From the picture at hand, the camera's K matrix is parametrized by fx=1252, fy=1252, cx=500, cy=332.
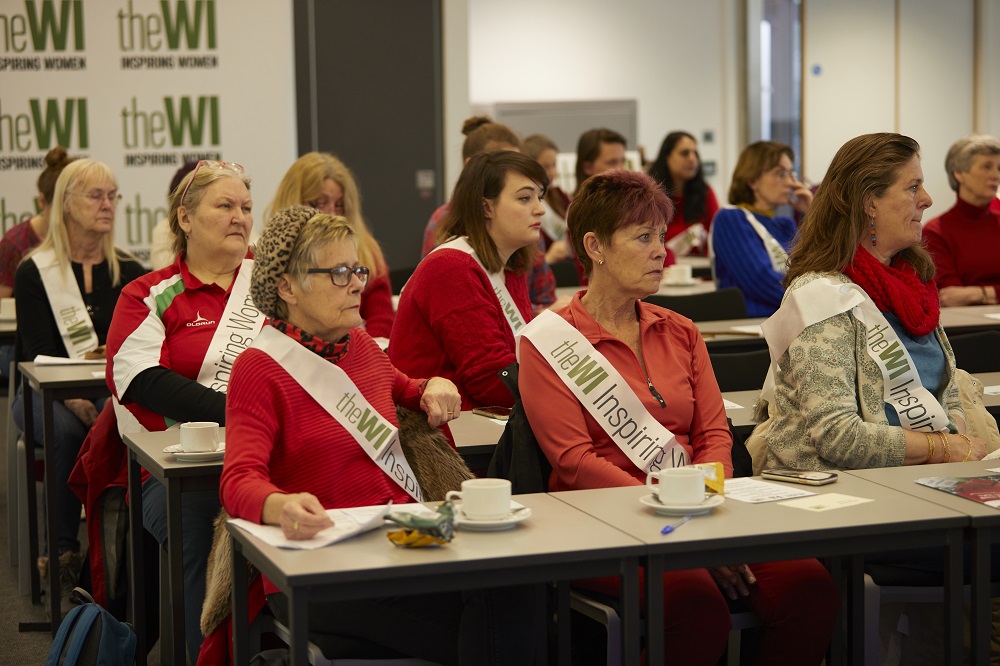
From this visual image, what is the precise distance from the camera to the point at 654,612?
191 centimetres

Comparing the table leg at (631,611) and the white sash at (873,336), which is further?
the white sash at (873,336)

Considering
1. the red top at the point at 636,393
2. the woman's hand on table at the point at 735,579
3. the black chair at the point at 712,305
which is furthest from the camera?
the black chair at the point at 712,305

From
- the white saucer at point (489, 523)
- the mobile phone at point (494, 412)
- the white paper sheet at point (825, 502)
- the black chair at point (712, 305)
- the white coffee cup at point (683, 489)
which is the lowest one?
the mobile phone at point (494, 412)

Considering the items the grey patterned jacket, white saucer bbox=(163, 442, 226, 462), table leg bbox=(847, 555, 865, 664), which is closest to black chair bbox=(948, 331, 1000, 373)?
the grey patterned jacket

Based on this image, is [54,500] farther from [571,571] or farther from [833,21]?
[833,21]

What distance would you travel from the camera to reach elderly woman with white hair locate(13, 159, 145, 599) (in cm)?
410

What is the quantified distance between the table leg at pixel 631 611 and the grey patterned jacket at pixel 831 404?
0.84 meters

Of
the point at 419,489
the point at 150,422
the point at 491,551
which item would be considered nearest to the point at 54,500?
the point at 150,422

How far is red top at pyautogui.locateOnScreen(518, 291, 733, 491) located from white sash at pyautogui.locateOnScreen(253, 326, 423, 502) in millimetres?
300

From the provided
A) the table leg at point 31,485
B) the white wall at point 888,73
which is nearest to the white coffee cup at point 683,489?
the table leg at point 31,485

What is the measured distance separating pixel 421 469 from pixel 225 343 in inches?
35.2

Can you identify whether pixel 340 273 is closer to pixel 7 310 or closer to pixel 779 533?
pixel 779 533

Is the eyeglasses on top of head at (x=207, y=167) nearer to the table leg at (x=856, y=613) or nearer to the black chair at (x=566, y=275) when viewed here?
the table leg at (x=856, y=613)

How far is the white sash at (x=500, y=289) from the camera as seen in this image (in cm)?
333
